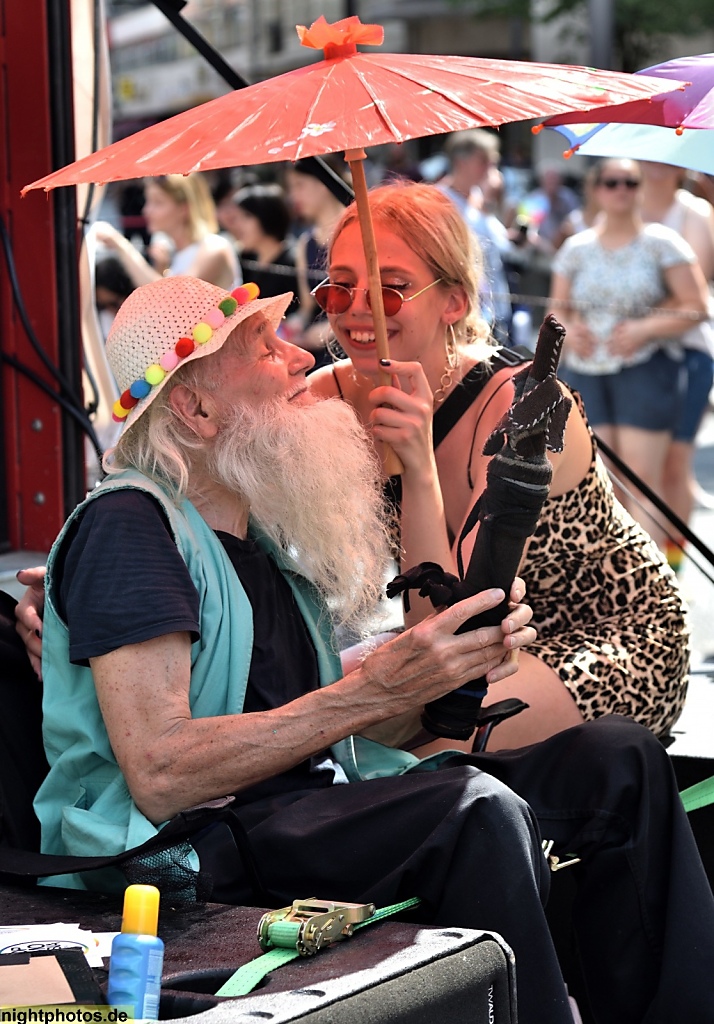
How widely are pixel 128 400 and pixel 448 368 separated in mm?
980

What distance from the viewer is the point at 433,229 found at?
3.21 meters

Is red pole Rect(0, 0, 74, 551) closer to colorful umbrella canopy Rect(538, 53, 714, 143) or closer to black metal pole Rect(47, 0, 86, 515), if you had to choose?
black metal pole Rect(47, 0, 86, 515)

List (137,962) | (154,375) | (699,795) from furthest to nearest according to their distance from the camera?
(699,795) < (154,375) < (137,962)

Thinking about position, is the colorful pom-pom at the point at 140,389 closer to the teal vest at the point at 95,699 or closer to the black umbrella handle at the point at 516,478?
the teal vest at the point at 95,699

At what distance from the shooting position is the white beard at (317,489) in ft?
8.54

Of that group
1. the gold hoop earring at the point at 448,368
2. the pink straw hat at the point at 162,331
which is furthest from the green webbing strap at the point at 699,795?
the pink straw hat at the point at 162,331

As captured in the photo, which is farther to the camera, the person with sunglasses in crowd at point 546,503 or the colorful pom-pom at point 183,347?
the person with sunglasses in crowd at point 546,503

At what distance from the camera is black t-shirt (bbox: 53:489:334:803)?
233 cm

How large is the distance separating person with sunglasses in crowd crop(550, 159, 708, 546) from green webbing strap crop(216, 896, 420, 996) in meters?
4.78

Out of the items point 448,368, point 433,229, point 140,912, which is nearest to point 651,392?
point 448,368

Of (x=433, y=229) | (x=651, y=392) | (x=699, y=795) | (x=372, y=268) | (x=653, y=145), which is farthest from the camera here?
(x=651, y=392)

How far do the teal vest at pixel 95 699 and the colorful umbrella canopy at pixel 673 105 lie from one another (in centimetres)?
125

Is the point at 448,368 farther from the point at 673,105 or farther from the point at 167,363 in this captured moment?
the point at 167,363

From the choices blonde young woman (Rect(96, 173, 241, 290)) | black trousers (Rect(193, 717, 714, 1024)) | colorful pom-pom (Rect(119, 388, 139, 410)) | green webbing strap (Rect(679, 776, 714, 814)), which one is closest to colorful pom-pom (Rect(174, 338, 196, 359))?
colorful pom-pom (Rect(119, 388, 139, 410))
